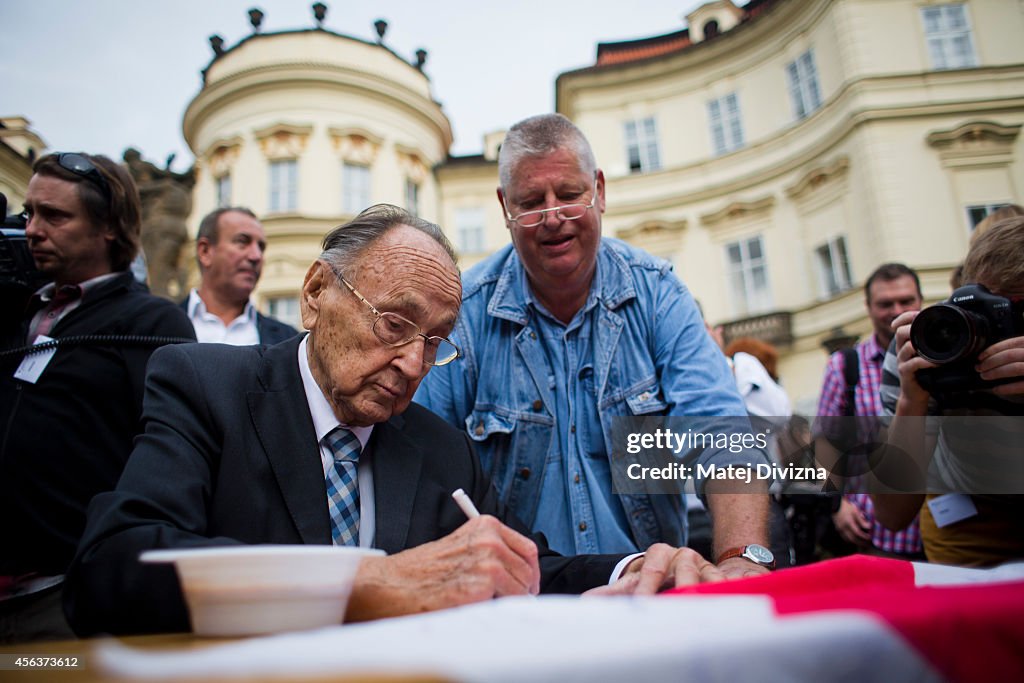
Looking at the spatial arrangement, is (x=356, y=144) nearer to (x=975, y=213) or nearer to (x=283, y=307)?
(x=283, y=307)

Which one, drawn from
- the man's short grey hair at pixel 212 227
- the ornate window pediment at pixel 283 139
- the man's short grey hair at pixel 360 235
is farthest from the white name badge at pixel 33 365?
the ornate window pediment at pixel 283 139

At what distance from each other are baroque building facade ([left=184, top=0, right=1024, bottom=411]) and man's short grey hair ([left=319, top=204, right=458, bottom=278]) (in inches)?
584

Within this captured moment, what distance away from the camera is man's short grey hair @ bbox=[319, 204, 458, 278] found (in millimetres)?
1741

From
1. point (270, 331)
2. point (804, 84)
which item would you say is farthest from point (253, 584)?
point (804, 84)

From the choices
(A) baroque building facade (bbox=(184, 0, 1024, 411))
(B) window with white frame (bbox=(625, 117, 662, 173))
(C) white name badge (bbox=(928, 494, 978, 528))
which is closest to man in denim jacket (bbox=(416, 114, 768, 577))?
(C) white name badge (bbox=(928, 494, 978, 528))

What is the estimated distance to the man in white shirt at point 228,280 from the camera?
4.49 meters

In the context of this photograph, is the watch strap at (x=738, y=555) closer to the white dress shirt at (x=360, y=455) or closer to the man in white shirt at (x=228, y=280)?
the white dress shirt at (x=360, y=455)

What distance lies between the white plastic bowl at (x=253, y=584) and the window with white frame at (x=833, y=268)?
17.4 m

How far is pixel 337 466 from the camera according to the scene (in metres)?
1.65

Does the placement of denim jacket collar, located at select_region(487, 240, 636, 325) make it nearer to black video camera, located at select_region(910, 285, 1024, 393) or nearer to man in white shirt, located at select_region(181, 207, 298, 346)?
black video camera, located at select_region(910, 285, 1024, 393)

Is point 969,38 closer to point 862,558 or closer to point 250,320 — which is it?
point 250,320

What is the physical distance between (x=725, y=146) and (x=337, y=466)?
62.9 feet

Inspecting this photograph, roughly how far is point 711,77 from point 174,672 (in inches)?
832

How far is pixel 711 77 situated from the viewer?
19.0 metres
